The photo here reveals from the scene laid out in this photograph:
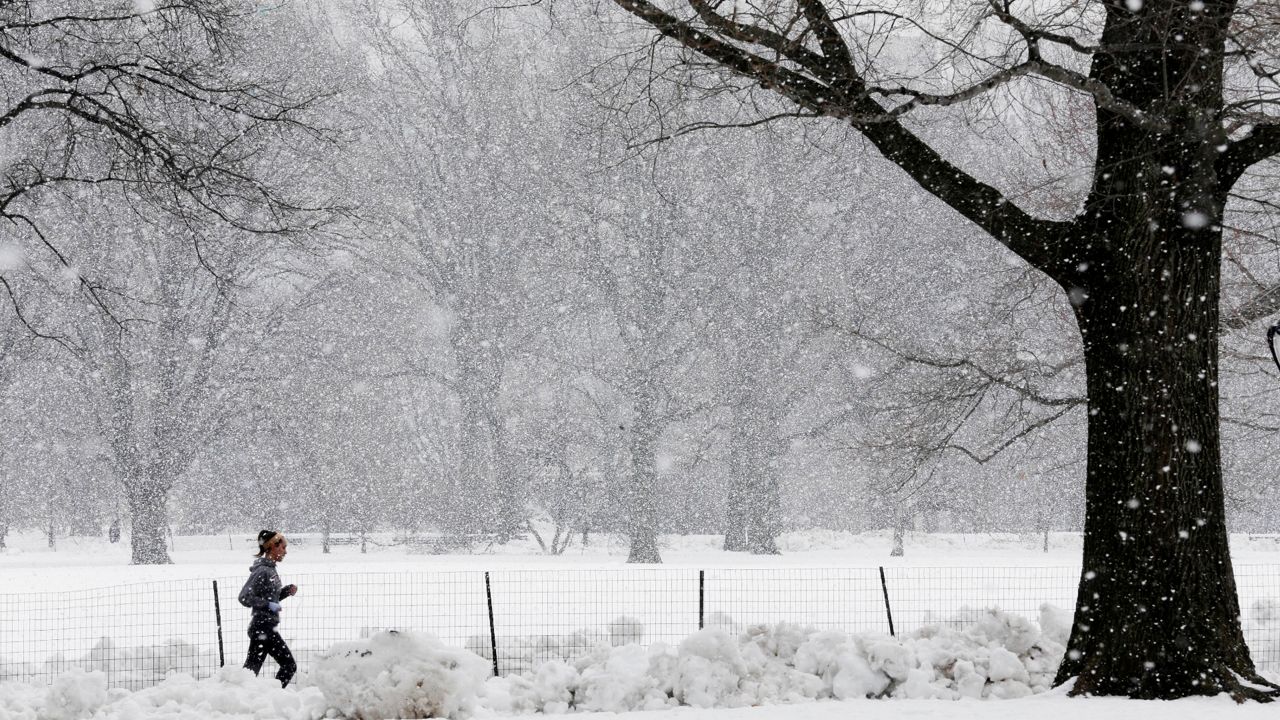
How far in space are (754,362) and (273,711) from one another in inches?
731

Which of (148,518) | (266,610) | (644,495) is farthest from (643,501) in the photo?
(266,610)

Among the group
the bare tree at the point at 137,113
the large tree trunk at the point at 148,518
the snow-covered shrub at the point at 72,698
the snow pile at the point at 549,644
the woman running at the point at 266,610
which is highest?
the bare tree at the point at 137,113

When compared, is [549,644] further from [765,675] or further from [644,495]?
[644,495]

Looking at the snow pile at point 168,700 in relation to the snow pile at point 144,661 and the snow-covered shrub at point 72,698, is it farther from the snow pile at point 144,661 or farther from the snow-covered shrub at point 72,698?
→ the snow pile at point 144,661

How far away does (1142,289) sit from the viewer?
876cm

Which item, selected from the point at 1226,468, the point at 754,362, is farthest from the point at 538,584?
the point at 1226,468

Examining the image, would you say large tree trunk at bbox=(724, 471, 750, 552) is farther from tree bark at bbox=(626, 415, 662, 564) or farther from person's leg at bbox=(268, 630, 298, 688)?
person's leg at bbox=(268, 630, 298, 688)

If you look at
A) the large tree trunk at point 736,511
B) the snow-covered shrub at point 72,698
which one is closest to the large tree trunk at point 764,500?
the large tree trunk at point 736,511

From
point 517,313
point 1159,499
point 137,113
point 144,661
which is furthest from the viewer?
point 517,313

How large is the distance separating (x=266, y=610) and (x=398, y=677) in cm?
149

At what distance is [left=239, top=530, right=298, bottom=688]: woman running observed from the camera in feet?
31.2

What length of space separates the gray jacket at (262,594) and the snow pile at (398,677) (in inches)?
31.3

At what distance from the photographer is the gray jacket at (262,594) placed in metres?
9.49

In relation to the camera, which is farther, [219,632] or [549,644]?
[549,644]
